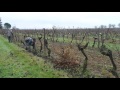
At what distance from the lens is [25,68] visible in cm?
1289

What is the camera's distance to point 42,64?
1367 centimetres
